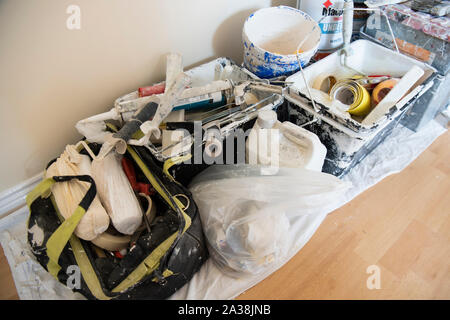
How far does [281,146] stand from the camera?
0.79 meters

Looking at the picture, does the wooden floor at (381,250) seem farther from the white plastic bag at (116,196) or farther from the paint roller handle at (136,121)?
the paint roller handle at (136,121)

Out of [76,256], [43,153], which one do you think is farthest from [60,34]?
[76,256]

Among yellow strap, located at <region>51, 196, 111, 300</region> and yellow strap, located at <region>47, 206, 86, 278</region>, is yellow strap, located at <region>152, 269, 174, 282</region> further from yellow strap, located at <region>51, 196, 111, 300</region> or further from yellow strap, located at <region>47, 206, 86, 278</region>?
yellow strap, located at <region>47, 206, 86, 278</region>

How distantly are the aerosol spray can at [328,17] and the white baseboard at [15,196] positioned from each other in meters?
1.00

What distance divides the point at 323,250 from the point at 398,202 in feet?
1.04

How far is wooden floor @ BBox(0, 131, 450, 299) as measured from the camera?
31.4 inches

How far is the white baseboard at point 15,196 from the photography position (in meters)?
0.87

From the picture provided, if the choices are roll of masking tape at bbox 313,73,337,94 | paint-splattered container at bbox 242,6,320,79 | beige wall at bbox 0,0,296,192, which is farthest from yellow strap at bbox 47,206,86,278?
roll of masking tape at bbox 313,73,337,94

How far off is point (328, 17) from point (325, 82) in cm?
22

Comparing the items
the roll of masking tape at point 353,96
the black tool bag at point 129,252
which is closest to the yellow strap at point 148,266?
the black tool bag at point 129,252

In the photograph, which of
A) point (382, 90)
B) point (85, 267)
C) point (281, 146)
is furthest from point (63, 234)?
point (382, 90)
